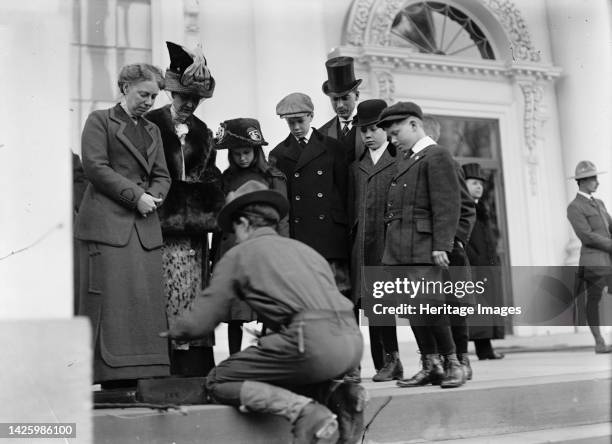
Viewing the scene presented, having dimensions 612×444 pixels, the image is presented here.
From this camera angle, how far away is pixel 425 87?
353 inches

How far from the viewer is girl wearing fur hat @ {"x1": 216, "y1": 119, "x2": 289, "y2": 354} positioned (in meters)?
4.27

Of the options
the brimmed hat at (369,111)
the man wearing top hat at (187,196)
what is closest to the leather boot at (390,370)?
the man wearing top hat at (187,196)

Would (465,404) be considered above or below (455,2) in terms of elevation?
below

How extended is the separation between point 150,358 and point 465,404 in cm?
146

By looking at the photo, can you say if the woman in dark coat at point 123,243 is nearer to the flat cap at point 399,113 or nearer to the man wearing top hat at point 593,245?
the flat cap at point 399,113

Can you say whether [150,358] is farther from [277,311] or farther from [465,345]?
[465,345]

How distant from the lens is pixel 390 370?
457 centimetres

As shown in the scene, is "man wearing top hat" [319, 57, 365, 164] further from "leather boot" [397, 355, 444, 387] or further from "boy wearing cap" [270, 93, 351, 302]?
"leather boot" [397, 355, 444, 387]

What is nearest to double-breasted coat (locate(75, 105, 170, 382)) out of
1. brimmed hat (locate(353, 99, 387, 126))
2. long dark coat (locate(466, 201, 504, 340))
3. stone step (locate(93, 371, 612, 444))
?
stone step (locate(93, 371, 612, 444))

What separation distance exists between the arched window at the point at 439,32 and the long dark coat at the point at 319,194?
4299mm

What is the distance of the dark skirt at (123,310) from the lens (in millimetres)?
3545

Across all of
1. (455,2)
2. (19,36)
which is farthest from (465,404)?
(455,2)

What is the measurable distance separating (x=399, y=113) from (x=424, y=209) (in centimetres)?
51

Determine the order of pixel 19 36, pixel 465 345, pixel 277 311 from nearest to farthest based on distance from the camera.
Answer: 1. pixel 277 311
2. pixel 19 36
3. pixel 465 345
